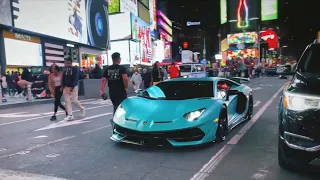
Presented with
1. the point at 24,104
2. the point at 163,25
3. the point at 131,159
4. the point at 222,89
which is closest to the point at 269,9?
the point at 163,25

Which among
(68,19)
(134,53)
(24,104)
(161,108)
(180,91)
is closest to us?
(161,108)

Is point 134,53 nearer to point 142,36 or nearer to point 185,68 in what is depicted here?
point 142,36

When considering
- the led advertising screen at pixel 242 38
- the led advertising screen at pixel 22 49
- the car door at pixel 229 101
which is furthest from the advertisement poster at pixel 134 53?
the car door at pixel 229 101

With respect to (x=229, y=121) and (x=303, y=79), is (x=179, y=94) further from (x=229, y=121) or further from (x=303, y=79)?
(x=303, y=79)

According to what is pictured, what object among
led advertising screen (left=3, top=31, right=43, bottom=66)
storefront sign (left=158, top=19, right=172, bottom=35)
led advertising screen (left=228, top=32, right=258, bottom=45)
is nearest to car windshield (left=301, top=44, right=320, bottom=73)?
led advertising screen (left=3, top=31, right=43, bottom=66)

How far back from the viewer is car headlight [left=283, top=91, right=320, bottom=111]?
3.09 meters

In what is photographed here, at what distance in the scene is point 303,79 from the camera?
12.1 feet

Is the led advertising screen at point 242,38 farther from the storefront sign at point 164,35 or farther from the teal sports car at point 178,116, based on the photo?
the teal sports car at point 178,116

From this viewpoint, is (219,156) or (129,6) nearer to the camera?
(219,156)

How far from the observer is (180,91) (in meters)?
6.04

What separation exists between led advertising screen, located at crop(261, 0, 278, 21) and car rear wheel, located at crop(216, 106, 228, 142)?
73.0 m

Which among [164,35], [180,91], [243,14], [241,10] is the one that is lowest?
[180,91]

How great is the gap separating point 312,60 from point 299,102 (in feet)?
5.05

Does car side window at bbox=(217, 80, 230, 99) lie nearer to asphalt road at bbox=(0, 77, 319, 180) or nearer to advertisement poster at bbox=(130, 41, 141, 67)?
asphalt road at bbox=(0, 77, 319, 180)
